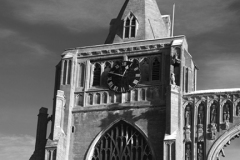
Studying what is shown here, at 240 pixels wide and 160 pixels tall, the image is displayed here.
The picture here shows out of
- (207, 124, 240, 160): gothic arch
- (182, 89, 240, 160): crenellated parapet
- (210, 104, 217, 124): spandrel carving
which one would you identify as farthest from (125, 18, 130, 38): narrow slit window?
(207, 124, 240, 160): gothic arch

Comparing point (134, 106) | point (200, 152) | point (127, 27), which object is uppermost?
point (127, 27)

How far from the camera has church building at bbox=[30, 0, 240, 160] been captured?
41219 millimetres

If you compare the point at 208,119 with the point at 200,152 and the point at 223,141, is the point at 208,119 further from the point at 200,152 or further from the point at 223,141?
the point at 200,152

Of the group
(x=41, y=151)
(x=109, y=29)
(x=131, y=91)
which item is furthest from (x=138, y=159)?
(x=109, y=29)

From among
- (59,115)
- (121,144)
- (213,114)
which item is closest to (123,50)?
(59,115)

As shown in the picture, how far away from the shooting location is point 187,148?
41.2 metres

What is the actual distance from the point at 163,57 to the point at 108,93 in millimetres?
4479

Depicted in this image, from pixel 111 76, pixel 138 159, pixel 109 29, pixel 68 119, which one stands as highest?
pixel 109 29

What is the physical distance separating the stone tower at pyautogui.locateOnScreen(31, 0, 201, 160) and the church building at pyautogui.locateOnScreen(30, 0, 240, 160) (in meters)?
0.06

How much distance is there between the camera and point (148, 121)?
42594mm

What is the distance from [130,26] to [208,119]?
10123mm

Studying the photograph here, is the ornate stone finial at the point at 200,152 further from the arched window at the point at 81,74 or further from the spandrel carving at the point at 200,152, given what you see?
the arched window at the point at 81,74

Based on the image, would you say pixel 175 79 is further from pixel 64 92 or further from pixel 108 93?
pixel 64 92

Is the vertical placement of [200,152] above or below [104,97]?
below
